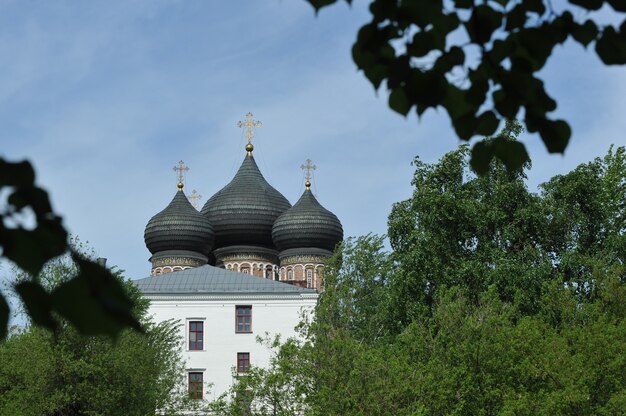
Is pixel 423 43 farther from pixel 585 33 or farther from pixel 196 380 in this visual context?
pixel 196 380

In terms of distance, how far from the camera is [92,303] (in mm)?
Result: 3434

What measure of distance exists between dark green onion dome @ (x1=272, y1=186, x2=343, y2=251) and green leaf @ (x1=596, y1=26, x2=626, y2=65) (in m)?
61.7

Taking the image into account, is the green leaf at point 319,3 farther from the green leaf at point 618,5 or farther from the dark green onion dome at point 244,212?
the dark green onion dome at point 244,212

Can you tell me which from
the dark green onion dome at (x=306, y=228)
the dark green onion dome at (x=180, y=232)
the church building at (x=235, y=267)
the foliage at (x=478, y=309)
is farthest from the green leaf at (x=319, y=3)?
the dark green onion dome at (x=180, y=232)

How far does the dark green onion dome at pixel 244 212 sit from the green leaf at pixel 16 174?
214 ft

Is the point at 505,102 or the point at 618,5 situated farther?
the point at 505,102

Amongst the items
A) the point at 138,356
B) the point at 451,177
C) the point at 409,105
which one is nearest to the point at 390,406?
the point at 138,356

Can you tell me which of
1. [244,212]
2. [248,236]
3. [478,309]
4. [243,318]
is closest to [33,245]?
[478,309]

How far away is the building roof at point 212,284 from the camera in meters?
52.2

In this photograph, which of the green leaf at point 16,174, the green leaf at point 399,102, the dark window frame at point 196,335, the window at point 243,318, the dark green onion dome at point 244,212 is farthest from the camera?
the dark green onion dome at point 244,212

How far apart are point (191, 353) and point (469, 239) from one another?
15508 mm

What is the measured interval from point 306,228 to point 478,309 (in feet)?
119

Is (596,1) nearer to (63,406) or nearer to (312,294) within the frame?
(63,406)

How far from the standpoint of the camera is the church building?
51188 millimetres
